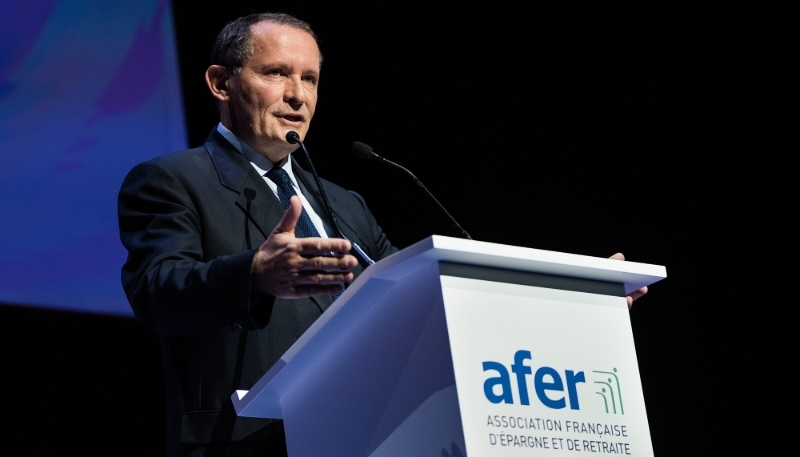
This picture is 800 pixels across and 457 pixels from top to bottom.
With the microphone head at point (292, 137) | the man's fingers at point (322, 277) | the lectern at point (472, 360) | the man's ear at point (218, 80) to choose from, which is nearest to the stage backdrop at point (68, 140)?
the man's ear at point (218, 80)

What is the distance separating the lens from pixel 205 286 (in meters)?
1.70

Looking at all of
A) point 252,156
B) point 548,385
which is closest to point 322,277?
point 548,385

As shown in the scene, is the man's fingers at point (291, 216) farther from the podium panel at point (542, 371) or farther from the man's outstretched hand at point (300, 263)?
the podium panel at point (542, 371)

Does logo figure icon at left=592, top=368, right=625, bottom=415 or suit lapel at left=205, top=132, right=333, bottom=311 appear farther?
suit lapel at left=205, top=132, right=333, bottom=311

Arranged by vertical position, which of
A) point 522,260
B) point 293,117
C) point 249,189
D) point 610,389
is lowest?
point 610,389

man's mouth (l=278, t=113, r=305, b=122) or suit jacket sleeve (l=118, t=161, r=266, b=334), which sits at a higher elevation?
man's mouth (l=278, t=113, r=305, b=122)

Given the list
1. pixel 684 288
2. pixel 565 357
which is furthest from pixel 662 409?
pixel 565 357

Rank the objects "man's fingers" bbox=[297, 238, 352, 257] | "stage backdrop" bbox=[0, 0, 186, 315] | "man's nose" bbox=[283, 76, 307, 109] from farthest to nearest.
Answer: "stage backdrop" bbox=[0, 0, 186, 315], "man's nose" bbox=[283, 76, 307, 109], "man's fingers" bbox=[297, 238, 352, 257]

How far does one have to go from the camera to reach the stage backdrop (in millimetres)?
2975

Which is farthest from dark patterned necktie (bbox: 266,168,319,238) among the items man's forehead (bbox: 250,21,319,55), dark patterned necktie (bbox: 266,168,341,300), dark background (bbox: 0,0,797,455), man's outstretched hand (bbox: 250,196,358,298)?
dark background (bbox: 0,0,797,455)

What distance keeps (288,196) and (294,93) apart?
0.32 m

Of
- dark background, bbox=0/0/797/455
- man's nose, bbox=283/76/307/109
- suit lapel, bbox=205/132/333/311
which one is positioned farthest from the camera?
dark background, bbox=0/0/797/455

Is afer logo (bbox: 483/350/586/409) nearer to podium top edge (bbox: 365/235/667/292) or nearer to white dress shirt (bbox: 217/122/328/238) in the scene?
podium top edge (bbox: 365/235/667/292)

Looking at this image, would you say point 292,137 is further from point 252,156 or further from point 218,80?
point 218,80
